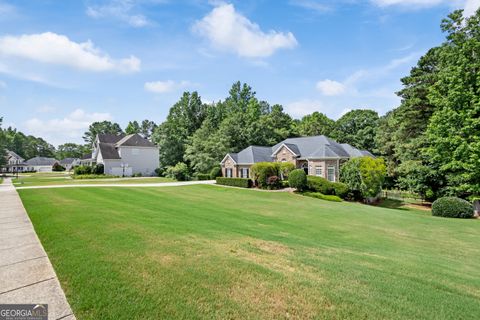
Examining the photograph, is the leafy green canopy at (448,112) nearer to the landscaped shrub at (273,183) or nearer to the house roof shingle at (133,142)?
the landscaped shrub at (273,183)

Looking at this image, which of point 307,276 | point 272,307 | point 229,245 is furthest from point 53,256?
point 307,276

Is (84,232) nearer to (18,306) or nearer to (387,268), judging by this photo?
(18,306)

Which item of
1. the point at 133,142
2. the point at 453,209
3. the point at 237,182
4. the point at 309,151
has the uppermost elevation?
the point at 133,142

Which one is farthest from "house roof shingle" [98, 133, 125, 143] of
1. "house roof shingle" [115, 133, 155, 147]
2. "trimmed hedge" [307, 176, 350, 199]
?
"trimmed hedge" [307, 176, 350, 199]

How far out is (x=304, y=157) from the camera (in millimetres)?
34000

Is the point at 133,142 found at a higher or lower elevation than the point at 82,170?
higher

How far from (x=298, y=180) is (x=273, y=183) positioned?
3076mm

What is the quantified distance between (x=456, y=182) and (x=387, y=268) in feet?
88.3

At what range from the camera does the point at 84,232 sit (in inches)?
271

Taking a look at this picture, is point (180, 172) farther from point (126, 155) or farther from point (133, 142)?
point (133, 142)

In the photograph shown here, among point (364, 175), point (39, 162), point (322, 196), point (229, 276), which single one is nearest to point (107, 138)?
point (322, 196)

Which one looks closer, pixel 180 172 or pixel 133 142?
pixel 180 172

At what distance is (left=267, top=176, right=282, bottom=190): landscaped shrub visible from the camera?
29.3m

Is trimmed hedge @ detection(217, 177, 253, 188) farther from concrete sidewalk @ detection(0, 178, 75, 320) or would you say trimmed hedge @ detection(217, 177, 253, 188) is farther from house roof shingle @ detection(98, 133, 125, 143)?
house roof shingle @ detection(98, 133, 125, 143)
